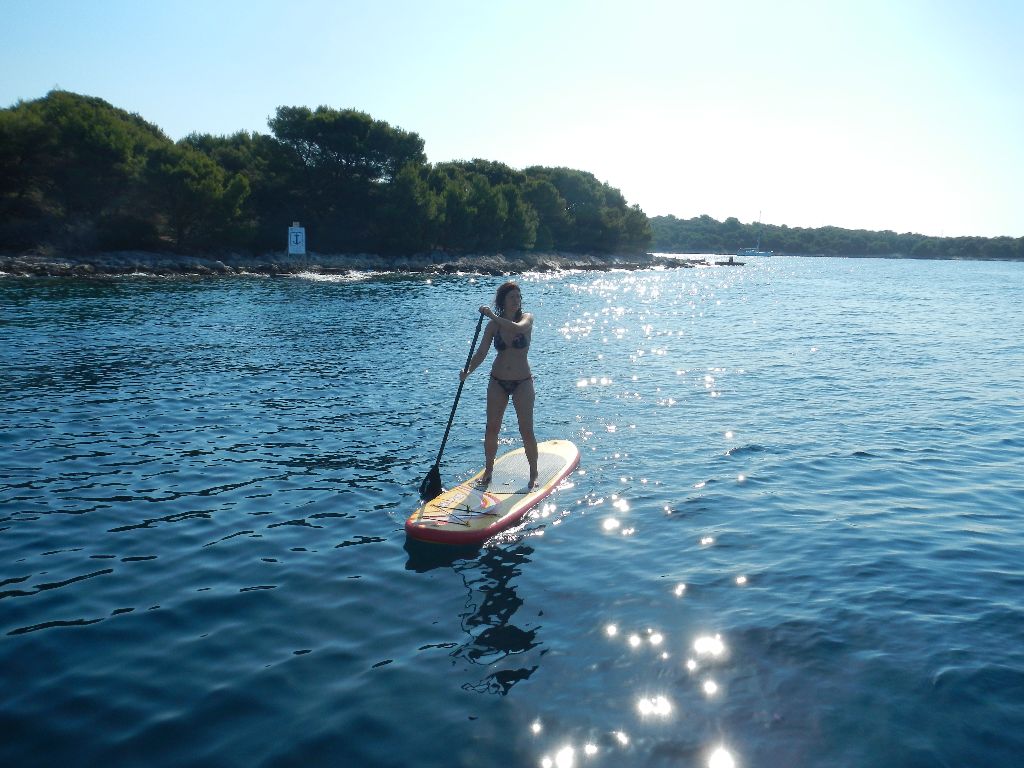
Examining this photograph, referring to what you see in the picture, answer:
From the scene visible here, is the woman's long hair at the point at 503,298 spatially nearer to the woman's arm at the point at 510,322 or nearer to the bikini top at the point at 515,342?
the woman's arm at the point at 510,322

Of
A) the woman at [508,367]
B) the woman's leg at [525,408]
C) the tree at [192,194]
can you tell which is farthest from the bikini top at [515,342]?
the tree at [192,194]

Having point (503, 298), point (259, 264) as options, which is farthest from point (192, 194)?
point (503, 298)

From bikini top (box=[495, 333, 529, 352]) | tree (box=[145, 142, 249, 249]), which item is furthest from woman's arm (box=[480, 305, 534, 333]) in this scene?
tree (box=[145, 142, 249, 249])

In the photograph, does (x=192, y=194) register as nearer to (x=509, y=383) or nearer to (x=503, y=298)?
(x=503, y=298)

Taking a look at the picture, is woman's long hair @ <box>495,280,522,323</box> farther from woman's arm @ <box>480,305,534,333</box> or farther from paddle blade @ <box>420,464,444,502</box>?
paddle blade @ <box>420,464,444,502</box>

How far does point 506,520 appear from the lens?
9.44 metres

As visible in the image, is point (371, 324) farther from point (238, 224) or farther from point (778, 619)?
point (238, 224)

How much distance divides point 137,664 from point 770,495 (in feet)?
29.5

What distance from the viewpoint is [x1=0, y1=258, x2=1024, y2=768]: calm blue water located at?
537 centimetres

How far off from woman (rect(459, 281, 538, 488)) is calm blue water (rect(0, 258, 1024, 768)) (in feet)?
4.12

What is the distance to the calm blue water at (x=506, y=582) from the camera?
5.37 m

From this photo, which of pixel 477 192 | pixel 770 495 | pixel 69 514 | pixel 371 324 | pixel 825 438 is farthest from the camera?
pixel 477 192

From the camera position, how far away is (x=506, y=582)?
7973 millimetres

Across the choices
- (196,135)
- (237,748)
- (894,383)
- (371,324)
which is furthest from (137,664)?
(196,135)
